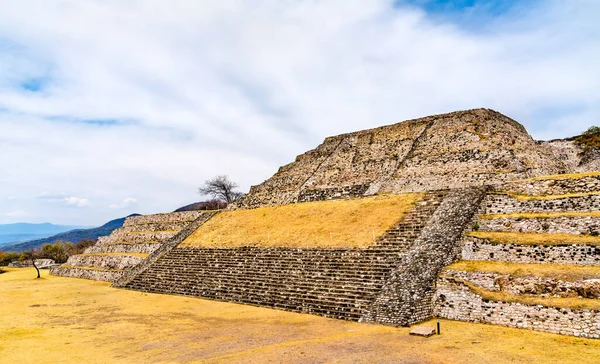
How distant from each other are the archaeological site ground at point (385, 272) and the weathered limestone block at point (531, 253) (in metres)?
0.04

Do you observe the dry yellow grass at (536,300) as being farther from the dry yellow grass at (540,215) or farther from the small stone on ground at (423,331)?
the dry yellow grass at (540,215)

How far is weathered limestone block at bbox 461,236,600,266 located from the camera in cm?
1206

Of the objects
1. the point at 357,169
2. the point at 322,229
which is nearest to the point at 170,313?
the point at 322,229

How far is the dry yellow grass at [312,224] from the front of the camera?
62.2 feet

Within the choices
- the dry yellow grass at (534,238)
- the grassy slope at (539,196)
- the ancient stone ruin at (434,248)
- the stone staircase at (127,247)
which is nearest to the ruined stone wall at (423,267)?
the ancient stone ruin at (434,248)

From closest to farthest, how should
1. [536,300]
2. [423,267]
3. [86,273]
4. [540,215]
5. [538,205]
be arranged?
[536,300] < [423,267] < [540,215] < [538,205] < [86,273]

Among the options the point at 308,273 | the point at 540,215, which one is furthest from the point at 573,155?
the point at 308,273

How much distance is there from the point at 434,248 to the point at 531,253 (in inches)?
124

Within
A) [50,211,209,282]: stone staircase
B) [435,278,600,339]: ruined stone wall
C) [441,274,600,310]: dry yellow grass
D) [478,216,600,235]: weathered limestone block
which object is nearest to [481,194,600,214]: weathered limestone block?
[478,216,600,235]: weathered limestone block

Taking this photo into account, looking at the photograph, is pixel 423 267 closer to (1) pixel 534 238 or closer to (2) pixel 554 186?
(1) pixel 534 238

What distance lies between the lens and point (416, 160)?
25672 mm

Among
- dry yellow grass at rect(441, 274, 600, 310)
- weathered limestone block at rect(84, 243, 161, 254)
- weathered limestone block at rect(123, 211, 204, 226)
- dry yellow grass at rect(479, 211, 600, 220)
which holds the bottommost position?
dry yellow grass at rect(441, 274, 600, 310)

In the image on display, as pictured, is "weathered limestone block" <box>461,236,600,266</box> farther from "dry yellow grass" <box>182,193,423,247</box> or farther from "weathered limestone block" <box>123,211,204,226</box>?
"weathered limestone block" <box>123,211,204,226</box>

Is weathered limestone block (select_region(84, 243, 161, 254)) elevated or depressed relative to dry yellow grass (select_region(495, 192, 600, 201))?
depressed
